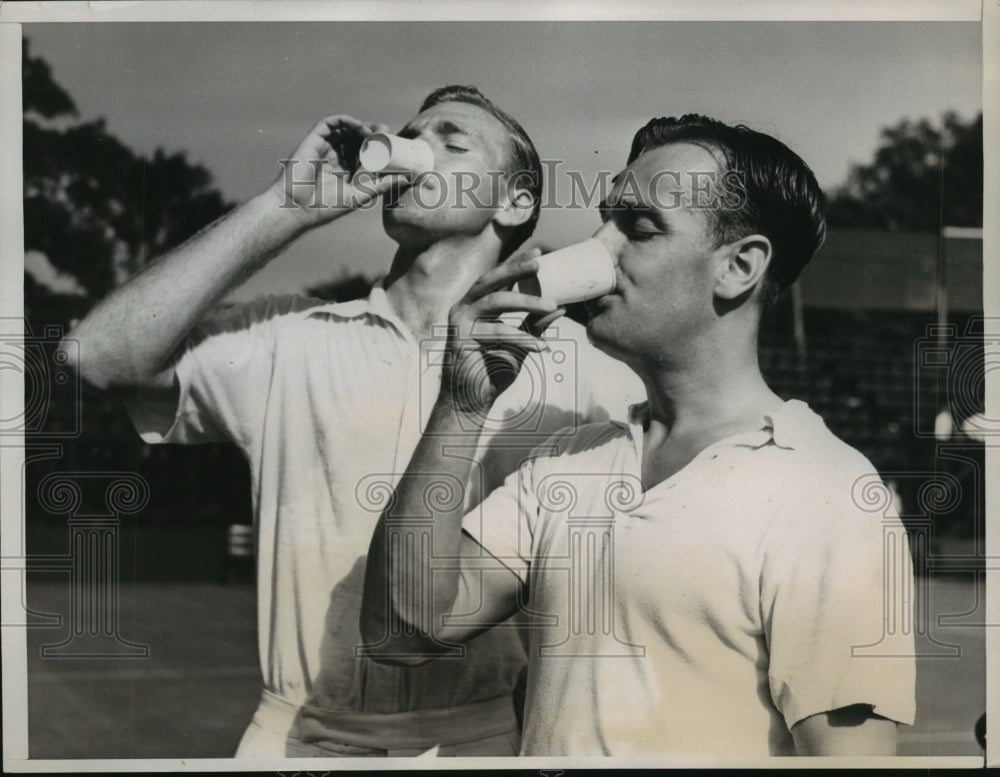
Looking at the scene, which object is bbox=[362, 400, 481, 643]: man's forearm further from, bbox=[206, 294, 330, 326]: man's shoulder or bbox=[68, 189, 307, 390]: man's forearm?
bbox=[68, 189, 307, 390]: man's forearm

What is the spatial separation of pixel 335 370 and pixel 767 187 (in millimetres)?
1152

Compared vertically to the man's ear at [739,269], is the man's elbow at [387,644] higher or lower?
lower

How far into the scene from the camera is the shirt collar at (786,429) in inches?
111

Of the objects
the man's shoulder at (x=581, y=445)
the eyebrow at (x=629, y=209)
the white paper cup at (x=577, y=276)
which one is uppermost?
the eyebrow at (x=629, y=209)

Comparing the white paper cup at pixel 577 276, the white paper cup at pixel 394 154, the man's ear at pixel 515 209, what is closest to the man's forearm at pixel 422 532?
the white paper cup at pixel 577 276

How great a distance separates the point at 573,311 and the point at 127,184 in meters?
1.14

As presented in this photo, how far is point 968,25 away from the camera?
287cm

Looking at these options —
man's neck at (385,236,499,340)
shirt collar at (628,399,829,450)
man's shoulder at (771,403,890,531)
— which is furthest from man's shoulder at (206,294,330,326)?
man's shoulder at (771,403,890,531)

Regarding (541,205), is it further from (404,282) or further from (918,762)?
(918,762)

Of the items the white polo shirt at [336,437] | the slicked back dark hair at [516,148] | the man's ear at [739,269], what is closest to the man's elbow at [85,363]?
the white polo shirt at [336,437]

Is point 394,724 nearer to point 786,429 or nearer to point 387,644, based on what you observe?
point 387,644

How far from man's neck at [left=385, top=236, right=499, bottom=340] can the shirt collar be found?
2.42ft

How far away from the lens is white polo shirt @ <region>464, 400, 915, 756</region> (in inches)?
109

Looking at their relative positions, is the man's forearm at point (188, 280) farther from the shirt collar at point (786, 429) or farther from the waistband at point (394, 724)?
the shirt collar at point (786, 429)
